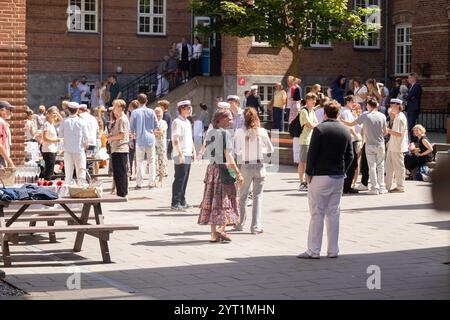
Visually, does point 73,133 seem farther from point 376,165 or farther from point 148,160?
point 376,165

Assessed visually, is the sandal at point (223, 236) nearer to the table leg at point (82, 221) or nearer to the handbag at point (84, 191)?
the table leg at point (82, 221)

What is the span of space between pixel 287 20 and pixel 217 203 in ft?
72.8

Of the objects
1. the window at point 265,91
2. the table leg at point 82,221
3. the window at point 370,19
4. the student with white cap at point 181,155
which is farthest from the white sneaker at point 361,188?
the window at point 370,19

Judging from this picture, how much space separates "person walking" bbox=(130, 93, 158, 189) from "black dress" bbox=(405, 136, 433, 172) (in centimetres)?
593

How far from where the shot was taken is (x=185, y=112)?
18.4 meters

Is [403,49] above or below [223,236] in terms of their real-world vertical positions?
above

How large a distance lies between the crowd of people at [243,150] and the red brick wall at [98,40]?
47.9 feet

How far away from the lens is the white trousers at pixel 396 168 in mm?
21453

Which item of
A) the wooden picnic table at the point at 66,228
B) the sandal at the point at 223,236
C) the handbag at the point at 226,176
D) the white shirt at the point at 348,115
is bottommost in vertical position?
the sandal at the point at 223,236

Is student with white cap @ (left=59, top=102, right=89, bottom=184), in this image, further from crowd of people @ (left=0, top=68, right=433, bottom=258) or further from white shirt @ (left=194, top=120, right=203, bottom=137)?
white shirt @ (left=194, top=120, right=203, bottom=137)

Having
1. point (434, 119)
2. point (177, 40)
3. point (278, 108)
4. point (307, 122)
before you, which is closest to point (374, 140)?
point (307, 122)

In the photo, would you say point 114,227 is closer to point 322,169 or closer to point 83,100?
point 322,169

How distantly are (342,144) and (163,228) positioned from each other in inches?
157

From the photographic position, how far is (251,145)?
15039 mm
